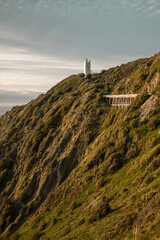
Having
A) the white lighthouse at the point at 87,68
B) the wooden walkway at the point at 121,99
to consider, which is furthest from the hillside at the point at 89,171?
the white lighthouse at the point at 87,68

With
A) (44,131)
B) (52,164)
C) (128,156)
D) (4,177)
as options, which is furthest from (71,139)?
(4,177)

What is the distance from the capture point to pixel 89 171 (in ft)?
126

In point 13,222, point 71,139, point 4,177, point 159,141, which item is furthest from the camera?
point 4,177

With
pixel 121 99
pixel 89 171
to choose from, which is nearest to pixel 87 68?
pixel 121 99

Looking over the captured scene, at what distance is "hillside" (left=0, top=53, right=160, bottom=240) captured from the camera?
853 inches

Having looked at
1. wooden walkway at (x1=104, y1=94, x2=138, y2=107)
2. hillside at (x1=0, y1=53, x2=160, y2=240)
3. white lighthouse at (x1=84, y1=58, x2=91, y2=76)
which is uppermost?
white lighthouse at (x1=84, y1=58, x2=91, y2=76)

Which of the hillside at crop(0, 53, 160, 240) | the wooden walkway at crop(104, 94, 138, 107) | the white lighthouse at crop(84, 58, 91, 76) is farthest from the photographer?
the white lighthouse at crop(84, 58, 91, 76)

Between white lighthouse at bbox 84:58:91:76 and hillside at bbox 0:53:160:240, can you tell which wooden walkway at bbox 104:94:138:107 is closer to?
hillside at bbox 0:53:160:240

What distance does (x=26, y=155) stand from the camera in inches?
2356

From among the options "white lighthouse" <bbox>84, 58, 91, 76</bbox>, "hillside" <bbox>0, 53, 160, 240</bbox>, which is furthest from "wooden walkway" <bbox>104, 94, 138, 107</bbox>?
"white lighthouse" <bbox>84, 58, 91, 76</bbox>

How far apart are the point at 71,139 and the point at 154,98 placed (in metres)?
23.8

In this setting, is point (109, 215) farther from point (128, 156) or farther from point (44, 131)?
point (44, 131)

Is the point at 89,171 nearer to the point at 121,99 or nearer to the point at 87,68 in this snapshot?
the point at 121,99

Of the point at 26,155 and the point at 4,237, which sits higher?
the point at 26,155
